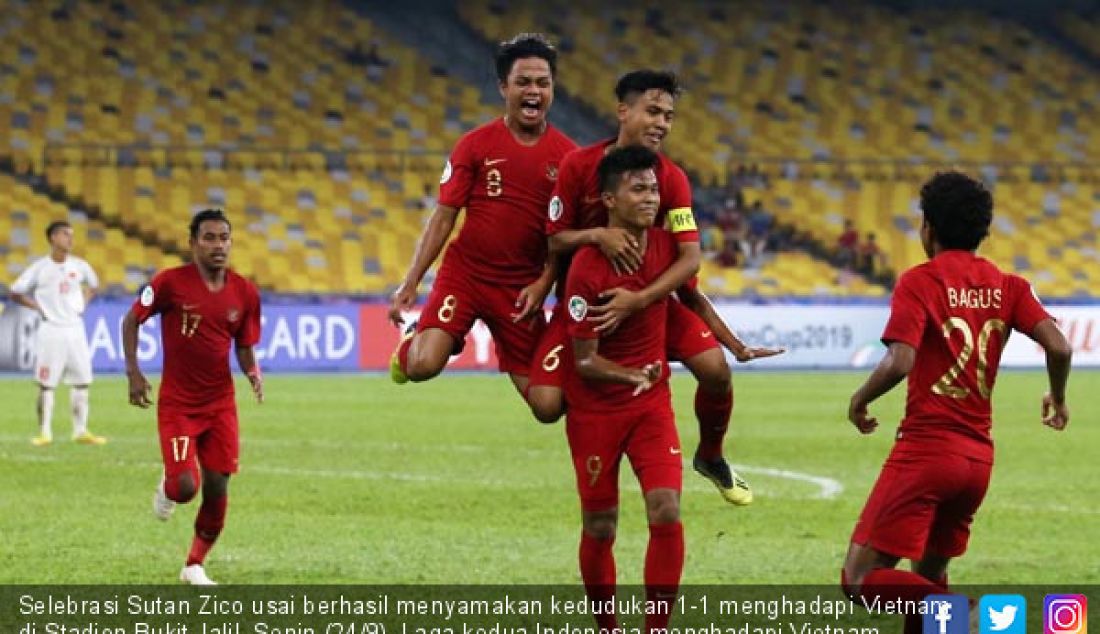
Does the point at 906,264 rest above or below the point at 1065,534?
above

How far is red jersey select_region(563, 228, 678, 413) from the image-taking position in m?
8.23

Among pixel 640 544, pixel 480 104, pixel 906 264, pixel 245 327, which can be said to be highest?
pixel 480 104

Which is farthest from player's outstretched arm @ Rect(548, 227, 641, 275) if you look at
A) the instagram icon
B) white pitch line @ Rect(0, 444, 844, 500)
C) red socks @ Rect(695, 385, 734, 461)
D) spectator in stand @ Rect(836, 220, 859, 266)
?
spectator in stand @ Rect(836, 220, 859, 266)

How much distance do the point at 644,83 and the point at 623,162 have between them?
433 mm

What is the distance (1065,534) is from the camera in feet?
43.3

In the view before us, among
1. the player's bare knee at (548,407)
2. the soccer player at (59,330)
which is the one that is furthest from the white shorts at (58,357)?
the player's bare knee at (548,407)

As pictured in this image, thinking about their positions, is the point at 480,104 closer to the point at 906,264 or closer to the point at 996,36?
the point at 906,264

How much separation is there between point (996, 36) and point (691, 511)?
1338 inches

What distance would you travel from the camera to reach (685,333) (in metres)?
9.03

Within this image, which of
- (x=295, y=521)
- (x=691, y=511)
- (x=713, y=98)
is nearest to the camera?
(x=295, y=521)

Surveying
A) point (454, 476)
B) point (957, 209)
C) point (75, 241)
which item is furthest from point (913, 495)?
point (75, 241)

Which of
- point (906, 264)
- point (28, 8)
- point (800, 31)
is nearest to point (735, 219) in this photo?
point (906, 264)

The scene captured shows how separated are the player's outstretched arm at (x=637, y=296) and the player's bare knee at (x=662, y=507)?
668 millimetres

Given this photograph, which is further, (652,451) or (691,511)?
(691,511)
